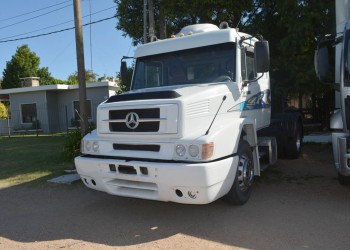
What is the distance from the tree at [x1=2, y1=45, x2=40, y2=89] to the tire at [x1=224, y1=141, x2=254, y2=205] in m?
38.5

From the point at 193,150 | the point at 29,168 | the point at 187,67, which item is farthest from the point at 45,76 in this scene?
the point at 193,150

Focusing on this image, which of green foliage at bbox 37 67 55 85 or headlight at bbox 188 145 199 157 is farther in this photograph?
green foliage at bbox 37 67 55 85

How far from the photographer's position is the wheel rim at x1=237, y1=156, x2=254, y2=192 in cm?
530

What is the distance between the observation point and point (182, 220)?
501 cm

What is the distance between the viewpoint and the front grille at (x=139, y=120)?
468 centimetres

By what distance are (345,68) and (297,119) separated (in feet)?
12.9

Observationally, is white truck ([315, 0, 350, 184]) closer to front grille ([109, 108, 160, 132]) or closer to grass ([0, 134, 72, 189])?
front grille ([109, 108, 160, 132])

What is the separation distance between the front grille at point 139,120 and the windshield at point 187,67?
134 centimetres

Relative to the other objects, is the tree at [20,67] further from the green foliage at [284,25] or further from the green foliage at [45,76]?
the green foliage at [284,25]

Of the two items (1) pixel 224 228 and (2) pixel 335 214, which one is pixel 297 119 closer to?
(2) pixel 335 214

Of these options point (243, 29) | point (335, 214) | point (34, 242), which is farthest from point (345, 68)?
point (243, 29)

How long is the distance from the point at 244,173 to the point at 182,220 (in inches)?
46.1

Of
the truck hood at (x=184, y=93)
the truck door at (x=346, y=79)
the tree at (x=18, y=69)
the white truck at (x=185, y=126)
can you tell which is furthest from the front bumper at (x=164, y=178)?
the tree at (x=18, y=69)

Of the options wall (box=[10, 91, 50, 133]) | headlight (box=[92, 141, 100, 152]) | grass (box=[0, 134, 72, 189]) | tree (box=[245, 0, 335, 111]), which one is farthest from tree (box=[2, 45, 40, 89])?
headlight (box=[92, 141, 100, 152])
